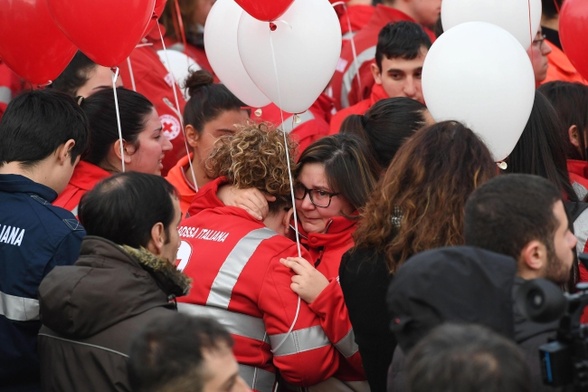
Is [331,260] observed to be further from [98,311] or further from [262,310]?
[98,311]

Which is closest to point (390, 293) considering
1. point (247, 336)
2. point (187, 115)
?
point (247, 336)

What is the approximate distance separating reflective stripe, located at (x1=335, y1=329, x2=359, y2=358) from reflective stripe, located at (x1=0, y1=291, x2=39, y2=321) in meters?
1.09

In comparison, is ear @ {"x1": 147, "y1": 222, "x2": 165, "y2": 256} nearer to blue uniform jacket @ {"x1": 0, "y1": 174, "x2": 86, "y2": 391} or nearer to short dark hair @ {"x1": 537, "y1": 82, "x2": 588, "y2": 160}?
blue uniform jacket @ {"x1": 0, "y1": 174, "x2": 86, "y2": 391}

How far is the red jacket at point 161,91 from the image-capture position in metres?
6.18

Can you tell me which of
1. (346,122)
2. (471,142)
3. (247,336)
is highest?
(471,142)

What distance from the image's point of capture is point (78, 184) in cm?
466

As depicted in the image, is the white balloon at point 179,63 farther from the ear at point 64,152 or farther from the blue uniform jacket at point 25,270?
the blue uniform jacket at point 25,270

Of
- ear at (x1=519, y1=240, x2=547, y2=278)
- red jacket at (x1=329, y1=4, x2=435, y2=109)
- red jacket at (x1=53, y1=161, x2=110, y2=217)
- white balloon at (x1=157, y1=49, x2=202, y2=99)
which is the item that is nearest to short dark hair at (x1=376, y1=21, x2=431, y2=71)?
red jacket at (x1=329, y1=4, x2=435, y2=109)

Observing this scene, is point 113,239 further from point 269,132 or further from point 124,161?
point 124,161

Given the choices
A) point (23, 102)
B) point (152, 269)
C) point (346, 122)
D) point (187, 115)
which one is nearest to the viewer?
point (152, 269)

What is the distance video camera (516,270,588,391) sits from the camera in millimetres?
2393

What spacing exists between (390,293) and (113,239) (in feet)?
3.40

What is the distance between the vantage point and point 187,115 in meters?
5.52

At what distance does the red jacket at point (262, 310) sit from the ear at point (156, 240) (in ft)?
1.61
